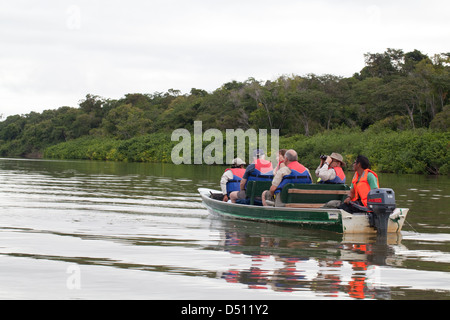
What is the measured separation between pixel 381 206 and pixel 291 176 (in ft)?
6.13

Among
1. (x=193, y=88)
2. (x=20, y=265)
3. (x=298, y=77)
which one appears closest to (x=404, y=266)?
(x=20, y=265)

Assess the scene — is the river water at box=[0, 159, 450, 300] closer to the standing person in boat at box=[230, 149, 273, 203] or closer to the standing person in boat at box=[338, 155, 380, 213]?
the standing person in boat at box=[338, 155, 380, 213]

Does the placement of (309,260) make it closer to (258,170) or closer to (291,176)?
(291,176)

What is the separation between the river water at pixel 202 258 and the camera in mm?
5785

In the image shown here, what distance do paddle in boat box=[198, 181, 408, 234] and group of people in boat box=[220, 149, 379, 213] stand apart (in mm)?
221

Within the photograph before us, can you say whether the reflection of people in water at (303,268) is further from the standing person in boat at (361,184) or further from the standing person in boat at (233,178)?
the standing person in boat at (233,178)

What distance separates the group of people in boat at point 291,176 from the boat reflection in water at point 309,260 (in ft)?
2.30

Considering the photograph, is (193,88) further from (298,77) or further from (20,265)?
(20,265)

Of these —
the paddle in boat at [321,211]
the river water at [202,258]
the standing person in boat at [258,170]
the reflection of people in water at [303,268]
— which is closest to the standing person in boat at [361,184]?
the paddle in boat at [321,211]

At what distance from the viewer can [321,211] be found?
9.95 metres

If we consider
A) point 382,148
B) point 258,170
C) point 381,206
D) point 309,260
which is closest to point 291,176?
point 258,170
